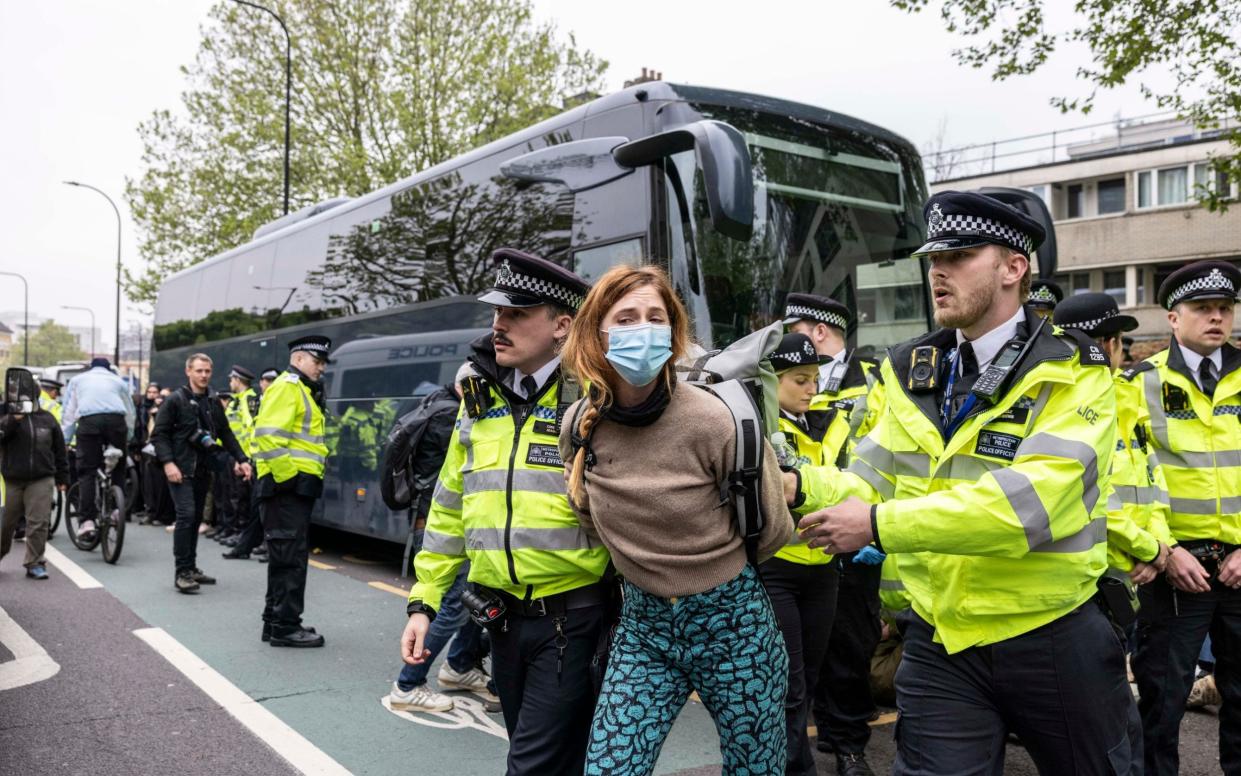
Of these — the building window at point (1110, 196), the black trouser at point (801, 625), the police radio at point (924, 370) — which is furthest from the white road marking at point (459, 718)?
the building window at point (1110, 196)

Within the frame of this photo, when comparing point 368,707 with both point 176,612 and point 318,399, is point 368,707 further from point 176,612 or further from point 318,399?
point 176,612

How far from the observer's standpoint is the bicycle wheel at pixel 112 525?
10.2m

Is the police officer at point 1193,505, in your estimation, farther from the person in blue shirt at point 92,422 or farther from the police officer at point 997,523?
the person in blue shirt at point 92,422

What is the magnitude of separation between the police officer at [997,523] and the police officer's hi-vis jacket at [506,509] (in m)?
0.67

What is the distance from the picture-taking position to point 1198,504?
164 inches

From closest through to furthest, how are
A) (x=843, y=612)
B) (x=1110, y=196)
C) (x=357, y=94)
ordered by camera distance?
(x=843, y=612)
(x=357, y=94)
(x=1110, y=196)

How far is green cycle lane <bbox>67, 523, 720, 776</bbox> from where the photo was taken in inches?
183

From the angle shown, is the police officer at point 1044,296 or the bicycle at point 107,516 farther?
the bicycle at point 107,516

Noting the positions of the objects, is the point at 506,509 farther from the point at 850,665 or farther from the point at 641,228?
the point at 641,228

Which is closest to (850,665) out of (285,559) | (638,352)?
(638,352)

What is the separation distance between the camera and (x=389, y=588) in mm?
9039

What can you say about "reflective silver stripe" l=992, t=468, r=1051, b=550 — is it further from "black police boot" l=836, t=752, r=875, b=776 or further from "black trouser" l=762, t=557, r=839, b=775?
"black police boot" l=836, t=752, r=875, b=776

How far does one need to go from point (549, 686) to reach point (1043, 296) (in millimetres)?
3801

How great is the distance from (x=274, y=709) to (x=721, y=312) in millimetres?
3336
